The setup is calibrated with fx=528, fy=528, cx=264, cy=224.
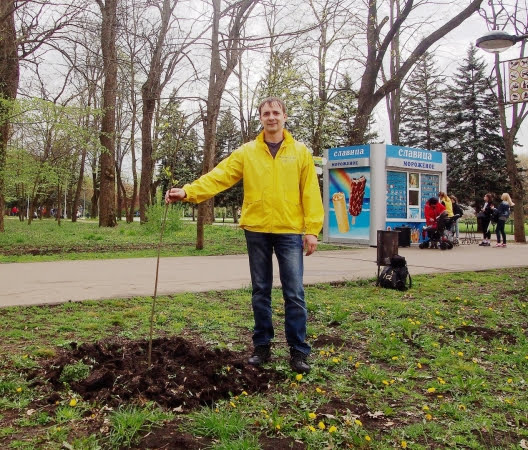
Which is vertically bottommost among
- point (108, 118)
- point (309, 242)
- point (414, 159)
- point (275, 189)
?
point (309, 242)

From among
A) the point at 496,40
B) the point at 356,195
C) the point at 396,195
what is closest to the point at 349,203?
the point at 356,195

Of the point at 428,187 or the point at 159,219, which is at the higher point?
the point at 428,187

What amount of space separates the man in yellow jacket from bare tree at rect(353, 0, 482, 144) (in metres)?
11.8

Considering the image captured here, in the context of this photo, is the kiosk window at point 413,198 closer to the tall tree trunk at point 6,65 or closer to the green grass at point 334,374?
the green grass at point 334,374

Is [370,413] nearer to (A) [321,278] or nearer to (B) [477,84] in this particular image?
(A) [321,278]

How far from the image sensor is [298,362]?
388cm

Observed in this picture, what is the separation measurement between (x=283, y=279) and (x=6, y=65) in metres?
12.8

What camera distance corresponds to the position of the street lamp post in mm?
7535

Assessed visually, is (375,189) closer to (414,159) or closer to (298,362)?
(414,159)

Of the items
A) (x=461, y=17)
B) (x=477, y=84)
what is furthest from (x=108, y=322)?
(x=477, y=84)

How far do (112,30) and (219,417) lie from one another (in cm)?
1208

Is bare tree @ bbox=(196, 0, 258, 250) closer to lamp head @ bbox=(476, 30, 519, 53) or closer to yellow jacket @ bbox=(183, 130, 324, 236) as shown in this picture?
lamp head @ bbox=(476, 30, 519, 53)

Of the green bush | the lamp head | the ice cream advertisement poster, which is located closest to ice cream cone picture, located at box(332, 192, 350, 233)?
the ice cream advertisement poster

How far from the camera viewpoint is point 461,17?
13875 millimetres
